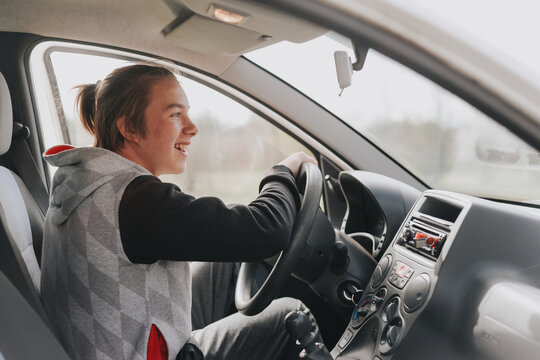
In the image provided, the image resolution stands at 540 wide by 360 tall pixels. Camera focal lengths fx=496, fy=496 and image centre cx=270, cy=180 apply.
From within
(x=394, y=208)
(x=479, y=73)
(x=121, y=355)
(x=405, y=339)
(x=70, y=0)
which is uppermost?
(x=479, y=73)

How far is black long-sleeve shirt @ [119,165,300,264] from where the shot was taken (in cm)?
104

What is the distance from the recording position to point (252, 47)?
1372 millimetres

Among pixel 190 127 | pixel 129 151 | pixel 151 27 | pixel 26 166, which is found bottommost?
pixel 26 166

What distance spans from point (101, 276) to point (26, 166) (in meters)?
1.11

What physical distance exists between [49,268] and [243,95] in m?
1.13

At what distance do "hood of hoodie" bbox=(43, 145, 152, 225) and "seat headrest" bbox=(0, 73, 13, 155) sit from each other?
426mm

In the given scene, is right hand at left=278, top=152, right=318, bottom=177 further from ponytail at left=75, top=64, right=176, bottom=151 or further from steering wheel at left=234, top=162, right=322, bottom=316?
ponytail at left=75, top=64, right=176, bottom=151

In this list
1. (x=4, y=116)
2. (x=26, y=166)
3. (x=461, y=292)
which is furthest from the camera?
(x=26, y=166)

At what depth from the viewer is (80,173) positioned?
1121 millimetres

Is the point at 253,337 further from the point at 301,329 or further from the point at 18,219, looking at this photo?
the point at 18,219

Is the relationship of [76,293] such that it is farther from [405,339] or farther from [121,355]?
[405,339]

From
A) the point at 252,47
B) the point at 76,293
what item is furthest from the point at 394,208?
the point at 76,293

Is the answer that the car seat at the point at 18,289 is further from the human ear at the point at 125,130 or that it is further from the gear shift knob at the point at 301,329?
the gear shift knob at the point at 301,329

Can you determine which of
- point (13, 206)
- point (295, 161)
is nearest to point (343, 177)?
point (295, 161)
